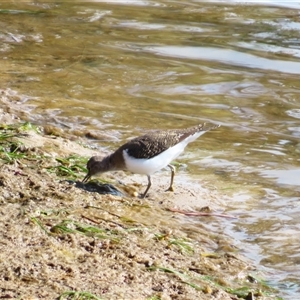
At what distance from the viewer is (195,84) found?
12.6m

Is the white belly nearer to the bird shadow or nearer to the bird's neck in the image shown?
the bird's neck

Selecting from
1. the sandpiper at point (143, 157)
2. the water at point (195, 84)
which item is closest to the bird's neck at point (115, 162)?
the sandpiper at point (143, 157)

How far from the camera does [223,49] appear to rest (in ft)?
48.0

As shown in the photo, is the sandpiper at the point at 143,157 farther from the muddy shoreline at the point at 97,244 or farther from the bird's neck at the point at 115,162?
the muddy shoreline at the point at 97,244

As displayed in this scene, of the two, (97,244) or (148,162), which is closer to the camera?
(97,244)

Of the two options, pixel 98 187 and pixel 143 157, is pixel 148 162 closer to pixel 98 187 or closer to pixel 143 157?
pixel 143 157

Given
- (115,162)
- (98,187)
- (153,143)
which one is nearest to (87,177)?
(98,187)

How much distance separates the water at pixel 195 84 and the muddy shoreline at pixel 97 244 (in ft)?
1.50

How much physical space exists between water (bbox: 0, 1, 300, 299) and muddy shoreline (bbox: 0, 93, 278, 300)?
0.46 meters

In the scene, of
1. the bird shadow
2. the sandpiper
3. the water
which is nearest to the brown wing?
the sandpiper

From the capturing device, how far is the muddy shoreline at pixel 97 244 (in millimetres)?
5391

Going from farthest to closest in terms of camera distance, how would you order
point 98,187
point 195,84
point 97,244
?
point 195,84 < point 98,187 < point 97,244

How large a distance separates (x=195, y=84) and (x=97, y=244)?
22.6ft

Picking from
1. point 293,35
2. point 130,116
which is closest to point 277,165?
point 130,116
